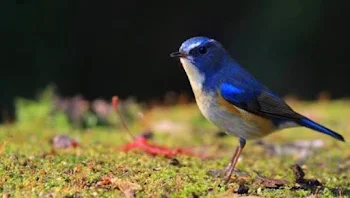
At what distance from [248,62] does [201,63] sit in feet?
24.4

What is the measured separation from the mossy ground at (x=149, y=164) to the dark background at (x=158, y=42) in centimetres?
423

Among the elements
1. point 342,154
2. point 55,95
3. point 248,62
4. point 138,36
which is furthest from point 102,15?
point 342,154

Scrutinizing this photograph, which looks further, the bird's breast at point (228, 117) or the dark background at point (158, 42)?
the dark background at point (158, 42)

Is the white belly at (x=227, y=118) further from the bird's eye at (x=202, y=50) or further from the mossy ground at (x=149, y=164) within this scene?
the mossy ground at (x=149, y=164)

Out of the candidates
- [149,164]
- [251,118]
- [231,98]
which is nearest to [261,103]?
[251,118]

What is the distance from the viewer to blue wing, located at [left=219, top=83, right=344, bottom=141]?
16.9 ft

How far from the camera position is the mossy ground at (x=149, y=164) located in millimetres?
4531

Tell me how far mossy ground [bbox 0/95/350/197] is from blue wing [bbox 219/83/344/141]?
1.31 ft

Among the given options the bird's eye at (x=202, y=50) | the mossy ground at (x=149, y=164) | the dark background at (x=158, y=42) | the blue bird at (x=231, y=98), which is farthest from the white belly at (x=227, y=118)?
the dark background at (x=158, y=42)

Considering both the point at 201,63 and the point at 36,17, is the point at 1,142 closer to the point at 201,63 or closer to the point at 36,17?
the point at 201,63

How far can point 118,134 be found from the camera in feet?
24.3

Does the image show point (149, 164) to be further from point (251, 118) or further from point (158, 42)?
point (158, 42)

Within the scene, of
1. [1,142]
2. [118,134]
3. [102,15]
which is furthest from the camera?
[102,15]

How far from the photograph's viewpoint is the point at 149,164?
5.27 metres
